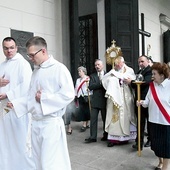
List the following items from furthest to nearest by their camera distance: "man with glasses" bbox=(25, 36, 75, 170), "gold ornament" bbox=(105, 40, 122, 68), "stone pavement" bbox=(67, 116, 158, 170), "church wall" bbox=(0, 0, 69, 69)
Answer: "church wall" bbox=(0, 0, 69, 69)
"gold ornament" bbox=(105, 40, 122, 68)
"stone pavement" bbox=(67, 116, 158, 170)
"man with glasses" bbox=(25, 36, 75, 170)

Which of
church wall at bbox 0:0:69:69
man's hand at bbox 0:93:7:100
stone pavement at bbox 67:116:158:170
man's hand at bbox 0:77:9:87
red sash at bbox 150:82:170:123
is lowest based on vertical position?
stone pavement at bbox 67:116:158:170

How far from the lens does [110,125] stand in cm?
470

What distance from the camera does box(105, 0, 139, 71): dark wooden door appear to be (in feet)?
22.6

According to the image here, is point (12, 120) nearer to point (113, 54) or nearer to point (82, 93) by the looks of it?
point (113, 54)

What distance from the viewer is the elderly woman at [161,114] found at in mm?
3143

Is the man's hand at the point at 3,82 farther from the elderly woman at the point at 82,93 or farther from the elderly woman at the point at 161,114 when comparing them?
the elderly woman at the point at 82,93

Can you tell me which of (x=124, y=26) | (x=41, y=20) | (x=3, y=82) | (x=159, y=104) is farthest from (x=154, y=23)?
(x=3, y=82)

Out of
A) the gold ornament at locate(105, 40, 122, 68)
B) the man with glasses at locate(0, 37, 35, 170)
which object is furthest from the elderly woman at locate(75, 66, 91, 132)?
the man with glasses at locate(0, 37, 35, 170)

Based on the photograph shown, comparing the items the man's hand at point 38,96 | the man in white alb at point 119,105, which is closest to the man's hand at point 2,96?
the man's hand at point 38,96

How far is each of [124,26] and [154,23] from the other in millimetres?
4284

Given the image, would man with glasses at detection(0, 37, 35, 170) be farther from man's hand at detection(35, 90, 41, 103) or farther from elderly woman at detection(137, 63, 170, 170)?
elderly woman at detection(137, 63, 170, 170)

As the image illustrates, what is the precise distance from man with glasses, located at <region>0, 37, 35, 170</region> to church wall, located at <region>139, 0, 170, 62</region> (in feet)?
23.0

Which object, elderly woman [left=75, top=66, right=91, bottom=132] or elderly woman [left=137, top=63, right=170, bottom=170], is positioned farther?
elderly woman [left=75, top=66, right=91, bottom=132]

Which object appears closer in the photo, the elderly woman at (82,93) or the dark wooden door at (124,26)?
the elderly woman at (82,93)
